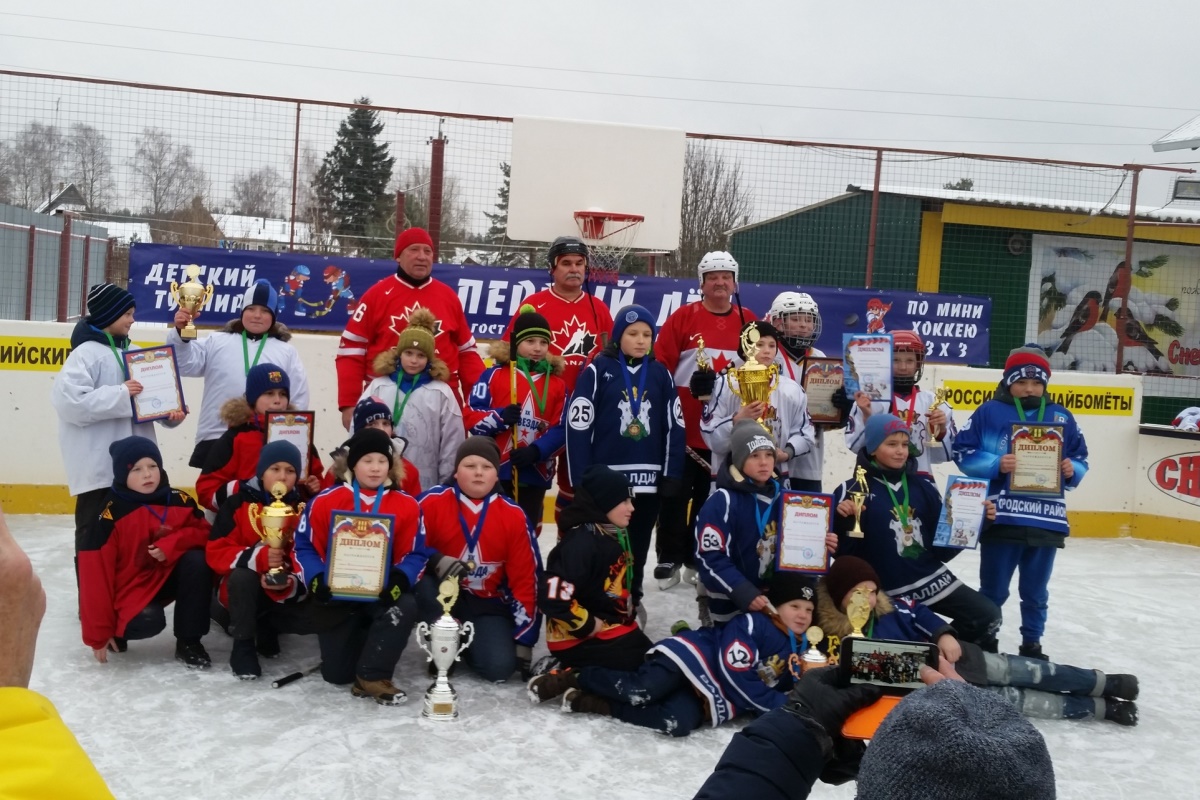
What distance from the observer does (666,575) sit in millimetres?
6809

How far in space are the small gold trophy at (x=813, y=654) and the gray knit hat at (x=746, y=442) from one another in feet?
2.86

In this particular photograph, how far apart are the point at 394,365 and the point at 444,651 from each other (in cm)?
185

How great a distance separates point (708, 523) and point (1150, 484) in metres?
6.47

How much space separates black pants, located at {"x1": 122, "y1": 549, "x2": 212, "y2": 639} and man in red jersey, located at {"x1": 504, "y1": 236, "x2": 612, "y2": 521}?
204 cm

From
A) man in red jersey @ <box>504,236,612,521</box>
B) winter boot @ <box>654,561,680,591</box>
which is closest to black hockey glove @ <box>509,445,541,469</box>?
man in red jersey @ <box>504,236,612,521</box>

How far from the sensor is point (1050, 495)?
5.51m

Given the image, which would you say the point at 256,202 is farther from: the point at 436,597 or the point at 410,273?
the point at 436,597

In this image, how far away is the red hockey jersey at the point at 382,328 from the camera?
245 inches

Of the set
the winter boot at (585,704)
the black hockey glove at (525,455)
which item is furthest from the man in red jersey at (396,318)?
the winter boot at (585,704)

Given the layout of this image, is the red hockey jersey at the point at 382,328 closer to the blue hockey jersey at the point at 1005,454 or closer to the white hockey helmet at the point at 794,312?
the white hockey helmet at the point at 794,312

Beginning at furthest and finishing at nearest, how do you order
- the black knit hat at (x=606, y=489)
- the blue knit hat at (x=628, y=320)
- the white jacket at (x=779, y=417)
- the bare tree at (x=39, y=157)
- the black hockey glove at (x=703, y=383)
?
the bare tree at (x=39, y=157) → the black hockey glove at (x=703, y=383) → the blue knit hat at (x=628, y=320) → the white jacket at (x=779, y=417) → the black knit hat at (x=606, y=489)

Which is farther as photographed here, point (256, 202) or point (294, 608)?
point (256, 202)

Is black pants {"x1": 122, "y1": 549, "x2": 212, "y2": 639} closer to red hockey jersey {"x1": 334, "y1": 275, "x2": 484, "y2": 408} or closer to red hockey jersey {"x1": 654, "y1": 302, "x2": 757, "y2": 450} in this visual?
red hockey jersey {"x1": 334, "y1": 275, "x2": 484, "y2": 408}

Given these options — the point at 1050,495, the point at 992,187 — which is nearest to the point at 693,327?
the point at 1050,495
